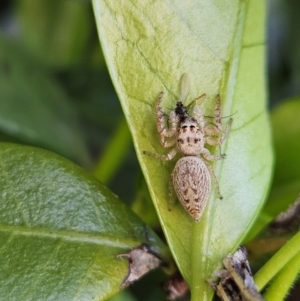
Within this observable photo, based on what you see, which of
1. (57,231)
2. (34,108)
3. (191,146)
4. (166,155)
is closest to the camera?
(57,231)

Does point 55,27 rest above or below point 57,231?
above

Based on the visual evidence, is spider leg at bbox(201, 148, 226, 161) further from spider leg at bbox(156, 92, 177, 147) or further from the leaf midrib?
the leaf midrib

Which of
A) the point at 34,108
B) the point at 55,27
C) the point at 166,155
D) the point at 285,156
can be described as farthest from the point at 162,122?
the point at 55,27

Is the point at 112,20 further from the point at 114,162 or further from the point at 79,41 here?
the point at 79,41

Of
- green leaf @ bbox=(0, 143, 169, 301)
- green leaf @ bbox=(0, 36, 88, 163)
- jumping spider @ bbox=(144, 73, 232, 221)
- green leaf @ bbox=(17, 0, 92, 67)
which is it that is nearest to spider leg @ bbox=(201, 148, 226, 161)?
jumping spider @ bbox=(144, 73, 232, 221)

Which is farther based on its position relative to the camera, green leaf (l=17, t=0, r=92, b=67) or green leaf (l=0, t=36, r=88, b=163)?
green leaf (l=17, t=0, r=92, b=67)

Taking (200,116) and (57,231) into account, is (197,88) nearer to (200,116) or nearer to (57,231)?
(200,116)

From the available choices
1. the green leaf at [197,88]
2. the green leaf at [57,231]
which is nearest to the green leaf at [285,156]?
the green leaf at [197,88]

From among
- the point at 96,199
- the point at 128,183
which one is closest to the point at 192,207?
the point at 96,199
